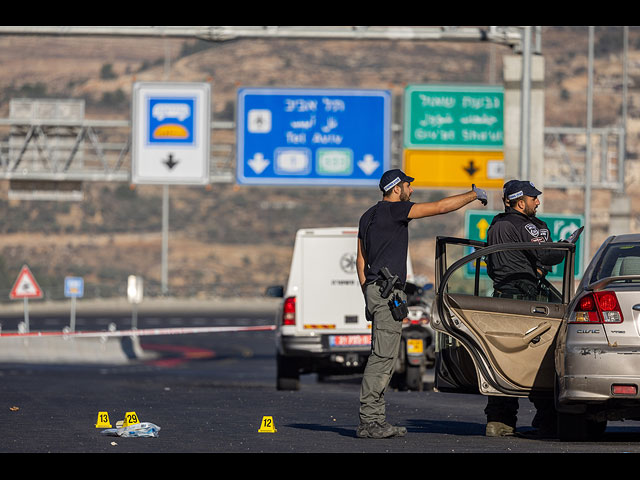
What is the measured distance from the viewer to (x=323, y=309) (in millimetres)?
20578

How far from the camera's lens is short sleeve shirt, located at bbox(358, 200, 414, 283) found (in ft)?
38.1

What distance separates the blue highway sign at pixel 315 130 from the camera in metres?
35.3

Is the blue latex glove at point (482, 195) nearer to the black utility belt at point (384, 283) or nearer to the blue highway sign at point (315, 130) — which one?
the black utility belt at point (384, 283)

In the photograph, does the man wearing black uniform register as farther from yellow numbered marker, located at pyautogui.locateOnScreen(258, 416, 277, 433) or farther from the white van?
the white van

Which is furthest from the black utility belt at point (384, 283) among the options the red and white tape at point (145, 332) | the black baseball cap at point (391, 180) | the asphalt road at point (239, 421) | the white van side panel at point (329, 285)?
the red and white tape at point (145, 332)

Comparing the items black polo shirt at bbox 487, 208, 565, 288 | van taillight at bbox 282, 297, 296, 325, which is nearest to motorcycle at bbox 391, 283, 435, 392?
van taillight at bbox 282, 297, 296, 325

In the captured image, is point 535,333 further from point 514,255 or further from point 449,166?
point 449,166

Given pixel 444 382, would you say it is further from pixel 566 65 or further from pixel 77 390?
pixel 566 65

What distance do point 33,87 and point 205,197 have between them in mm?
23443

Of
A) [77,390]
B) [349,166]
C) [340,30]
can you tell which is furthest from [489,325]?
[349,166]

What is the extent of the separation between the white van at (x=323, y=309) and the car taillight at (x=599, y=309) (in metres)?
9.57

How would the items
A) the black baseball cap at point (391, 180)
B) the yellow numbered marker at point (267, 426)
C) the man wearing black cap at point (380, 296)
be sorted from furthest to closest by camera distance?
the yellow numbered marker at point (267, 426)
the black baseball cap at point (391, 180)
the man wearing black cap at point (380, 296)

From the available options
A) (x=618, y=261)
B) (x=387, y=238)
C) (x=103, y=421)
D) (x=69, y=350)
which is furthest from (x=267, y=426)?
(x=69, y=350)

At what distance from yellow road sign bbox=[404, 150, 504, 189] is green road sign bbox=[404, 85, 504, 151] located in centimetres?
17
